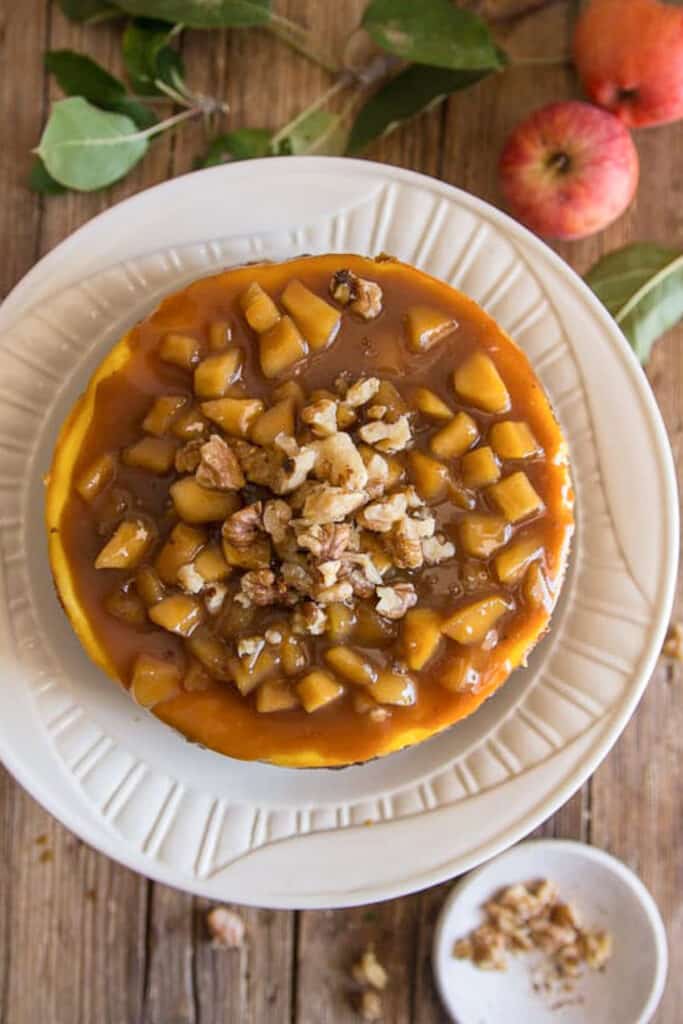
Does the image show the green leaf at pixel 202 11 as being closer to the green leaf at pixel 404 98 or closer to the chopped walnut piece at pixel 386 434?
the green leaf at pixel 404 98

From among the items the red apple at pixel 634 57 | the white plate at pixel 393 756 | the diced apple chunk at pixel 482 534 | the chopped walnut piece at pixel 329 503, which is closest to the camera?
the chopped walnut piece at pixel 329 503

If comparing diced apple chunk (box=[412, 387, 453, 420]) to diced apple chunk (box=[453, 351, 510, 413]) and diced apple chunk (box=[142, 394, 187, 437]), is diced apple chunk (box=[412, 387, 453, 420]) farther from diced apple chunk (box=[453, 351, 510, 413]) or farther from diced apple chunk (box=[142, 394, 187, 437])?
diced apple chunk (box=[142, 394, 187, 437])

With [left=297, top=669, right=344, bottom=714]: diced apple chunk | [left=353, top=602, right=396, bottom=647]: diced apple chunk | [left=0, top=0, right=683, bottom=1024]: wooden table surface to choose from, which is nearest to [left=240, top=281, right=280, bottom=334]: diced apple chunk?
[left=353, top=602, right=396, bottom=647]: diced apple chunk

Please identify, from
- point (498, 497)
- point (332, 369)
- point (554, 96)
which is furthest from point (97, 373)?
point (554, 96)

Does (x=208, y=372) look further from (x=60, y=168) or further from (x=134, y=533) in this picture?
(x=60, y=168)

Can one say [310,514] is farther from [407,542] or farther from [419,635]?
[419,635]

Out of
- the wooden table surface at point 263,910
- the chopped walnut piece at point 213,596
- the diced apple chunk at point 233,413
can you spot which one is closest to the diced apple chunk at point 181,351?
the diced apple chunk at point 233,413

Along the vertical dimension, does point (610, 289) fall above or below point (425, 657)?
above
